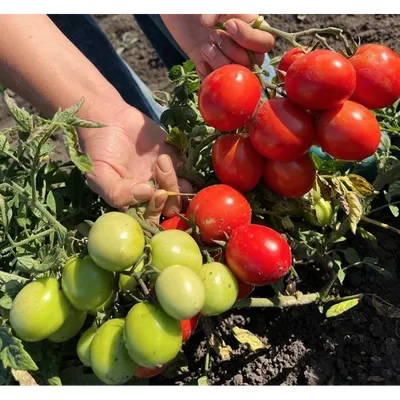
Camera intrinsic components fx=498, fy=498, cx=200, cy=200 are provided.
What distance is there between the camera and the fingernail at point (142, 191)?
3.70 feet

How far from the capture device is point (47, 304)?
980 millimetres

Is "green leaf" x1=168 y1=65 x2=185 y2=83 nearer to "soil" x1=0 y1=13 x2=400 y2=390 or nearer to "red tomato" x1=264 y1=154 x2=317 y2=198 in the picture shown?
"red tomato" x1=264 y1=154 x2=317 y2=198

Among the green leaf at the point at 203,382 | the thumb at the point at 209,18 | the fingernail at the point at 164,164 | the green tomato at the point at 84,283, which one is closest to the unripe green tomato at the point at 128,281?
the green tomato at the point at 84,283

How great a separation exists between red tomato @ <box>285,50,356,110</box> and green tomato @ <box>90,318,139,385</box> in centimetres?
58

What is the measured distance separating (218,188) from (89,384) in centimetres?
62

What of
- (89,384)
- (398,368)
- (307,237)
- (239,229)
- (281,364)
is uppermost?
(239,229)

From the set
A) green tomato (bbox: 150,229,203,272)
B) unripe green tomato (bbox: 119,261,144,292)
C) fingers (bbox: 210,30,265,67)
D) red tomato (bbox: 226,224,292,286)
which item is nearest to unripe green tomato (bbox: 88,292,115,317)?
unripe green tomato (bbox: 119,261,144,292)

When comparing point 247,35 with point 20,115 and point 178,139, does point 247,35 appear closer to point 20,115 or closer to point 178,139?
point 178,139

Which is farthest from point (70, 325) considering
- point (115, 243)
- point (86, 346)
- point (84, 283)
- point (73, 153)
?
point (73, 153)

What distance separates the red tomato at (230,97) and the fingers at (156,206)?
21 cm

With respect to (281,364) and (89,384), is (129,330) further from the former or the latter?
(281,364)

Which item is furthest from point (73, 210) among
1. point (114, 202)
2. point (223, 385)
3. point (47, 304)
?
point (223, 385)

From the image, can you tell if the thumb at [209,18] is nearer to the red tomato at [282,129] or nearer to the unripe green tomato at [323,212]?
the red tomato at [282,129]

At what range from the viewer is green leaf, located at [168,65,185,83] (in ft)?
4.72
